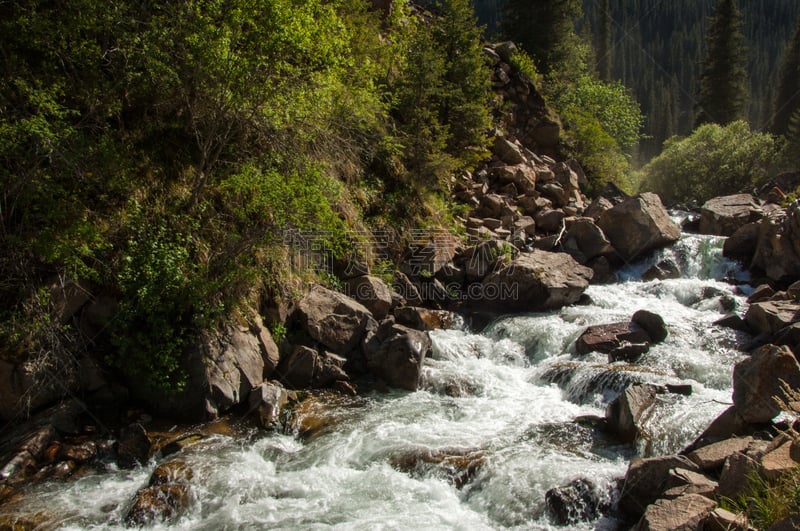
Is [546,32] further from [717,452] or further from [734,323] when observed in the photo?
[717,452]

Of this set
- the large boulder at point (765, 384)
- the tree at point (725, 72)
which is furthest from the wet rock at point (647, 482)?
the tree at point (725, 72)

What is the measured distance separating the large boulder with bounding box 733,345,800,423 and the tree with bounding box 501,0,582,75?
1886cm

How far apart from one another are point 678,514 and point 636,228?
10.8 meters

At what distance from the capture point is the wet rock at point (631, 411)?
7055mm

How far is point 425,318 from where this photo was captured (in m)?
11.2

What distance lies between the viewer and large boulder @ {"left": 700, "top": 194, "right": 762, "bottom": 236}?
16.0 meters

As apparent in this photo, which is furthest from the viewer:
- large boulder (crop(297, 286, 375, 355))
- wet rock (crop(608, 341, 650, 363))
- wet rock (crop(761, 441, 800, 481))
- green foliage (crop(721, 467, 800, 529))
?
wet rock (crop(608, 341, 650, 363))

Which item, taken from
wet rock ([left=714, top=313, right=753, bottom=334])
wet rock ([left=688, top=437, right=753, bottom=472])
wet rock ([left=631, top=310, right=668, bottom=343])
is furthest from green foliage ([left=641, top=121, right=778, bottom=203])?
wet rock ([left=688, top=437, right=753, bottom=472])

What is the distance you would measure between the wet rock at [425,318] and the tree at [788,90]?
36.4 metres

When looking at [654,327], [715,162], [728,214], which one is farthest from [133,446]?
[715,162]

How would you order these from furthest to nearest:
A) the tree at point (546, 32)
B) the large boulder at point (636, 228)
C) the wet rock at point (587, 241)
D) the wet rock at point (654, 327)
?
the tree at point (546, 32) < the large boulder at point (636, 228) < the wet rock at point (587, 241) < the wet rock at point (654, 327)

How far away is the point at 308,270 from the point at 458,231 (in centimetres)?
516

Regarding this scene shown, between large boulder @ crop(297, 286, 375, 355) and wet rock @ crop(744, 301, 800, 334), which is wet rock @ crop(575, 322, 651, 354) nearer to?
wet rock @ crop(744, 301, 800, 334)

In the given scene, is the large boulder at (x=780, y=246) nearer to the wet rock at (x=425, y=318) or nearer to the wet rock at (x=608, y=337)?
the wet rock at (x=608, y=337)
